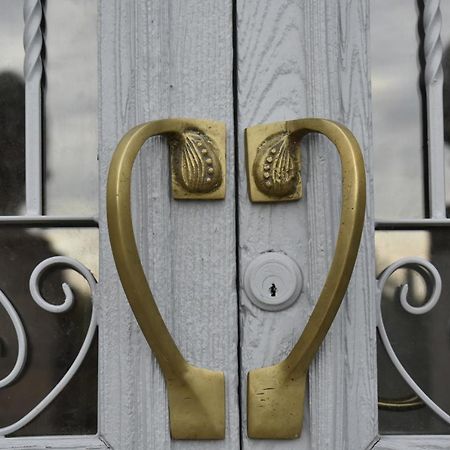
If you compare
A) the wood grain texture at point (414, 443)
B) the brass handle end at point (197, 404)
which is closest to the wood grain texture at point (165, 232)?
the brass handle end at point (197, 404)

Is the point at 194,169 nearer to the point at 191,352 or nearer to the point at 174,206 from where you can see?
the point at 174,206

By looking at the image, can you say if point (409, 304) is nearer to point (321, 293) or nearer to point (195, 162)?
point (321, 293)

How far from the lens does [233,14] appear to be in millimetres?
662

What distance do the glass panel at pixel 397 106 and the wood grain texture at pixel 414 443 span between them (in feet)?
0.64

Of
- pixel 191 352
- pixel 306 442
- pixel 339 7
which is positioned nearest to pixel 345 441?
pixel 306 442

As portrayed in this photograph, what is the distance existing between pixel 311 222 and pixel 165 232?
12 cm

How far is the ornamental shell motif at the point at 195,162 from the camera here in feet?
2.07

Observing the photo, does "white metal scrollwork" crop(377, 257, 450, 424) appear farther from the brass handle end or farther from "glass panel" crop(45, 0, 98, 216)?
"glass panel" crop(45, 0, 98, 216)

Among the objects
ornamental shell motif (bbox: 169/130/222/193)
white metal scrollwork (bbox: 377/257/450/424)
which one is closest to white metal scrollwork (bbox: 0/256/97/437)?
ornamental shell motif (bbox: 169/130/222/193)

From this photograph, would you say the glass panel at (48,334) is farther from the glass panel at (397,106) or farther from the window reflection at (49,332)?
the glass panel at (397,106)

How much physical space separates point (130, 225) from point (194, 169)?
0.09 m

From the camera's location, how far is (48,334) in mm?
679

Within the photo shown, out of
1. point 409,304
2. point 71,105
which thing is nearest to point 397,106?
point 409,304

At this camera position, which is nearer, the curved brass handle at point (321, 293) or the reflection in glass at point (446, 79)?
the curved brass handle at point (321, 293)
